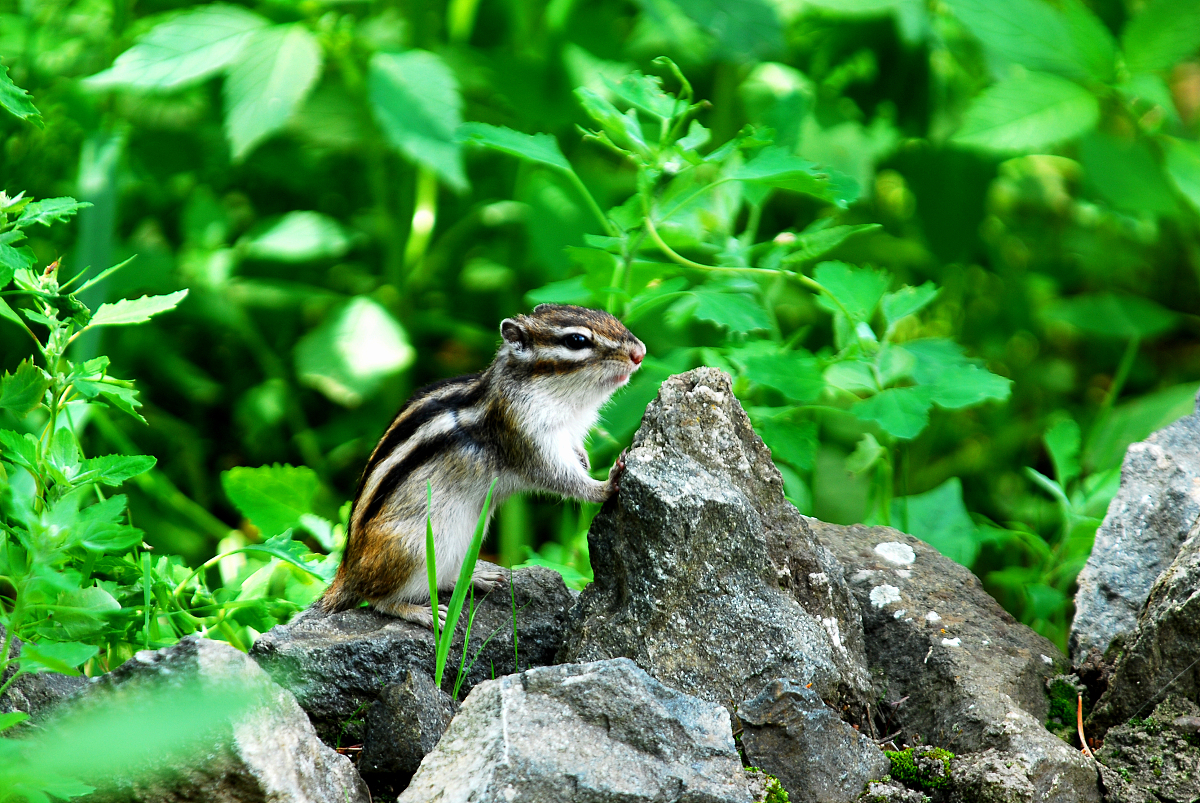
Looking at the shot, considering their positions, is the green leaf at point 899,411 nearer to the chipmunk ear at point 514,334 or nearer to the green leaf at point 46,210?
the chipmunk ear at point 514,334

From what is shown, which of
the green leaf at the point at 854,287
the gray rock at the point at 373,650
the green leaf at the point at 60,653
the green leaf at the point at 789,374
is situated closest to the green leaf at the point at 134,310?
the green leaf at the point at 60,653

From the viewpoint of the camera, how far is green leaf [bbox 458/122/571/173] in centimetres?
345

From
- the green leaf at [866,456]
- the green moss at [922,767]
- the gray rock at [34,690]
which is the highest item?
the green moss at [922,767]

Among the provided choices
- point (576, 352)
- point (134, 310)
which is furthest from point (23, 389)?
point (576, 352)

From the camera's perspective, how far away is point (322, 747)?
7.78ft

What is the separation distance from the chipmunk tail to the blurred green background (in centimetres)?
132

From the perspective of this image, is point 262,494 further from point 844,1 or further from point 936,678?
point 844,1

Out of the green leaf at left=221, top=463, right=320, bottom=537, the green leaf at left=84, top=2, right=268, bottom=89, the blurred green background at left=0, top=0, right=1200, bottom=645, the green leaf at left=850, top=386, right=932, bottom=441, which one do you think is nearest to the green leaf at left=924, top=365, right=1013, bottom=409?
the green leaf at left=850, top=386, right=932, bottom=441

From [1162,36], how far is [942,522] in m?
2.27

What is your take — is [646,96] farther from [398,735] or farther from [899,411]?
[398,735]

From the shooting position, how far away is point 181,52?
4.54 metres

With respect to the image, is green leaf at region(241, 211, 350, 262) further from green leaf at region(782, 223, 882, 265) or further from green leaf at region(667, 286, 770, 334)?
green leaf at region(782, 223, 882, 265)

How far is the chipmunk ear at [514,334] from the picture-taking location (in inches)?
146

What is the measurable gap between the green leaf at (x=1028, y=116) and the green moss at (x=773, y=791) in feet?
9.40
